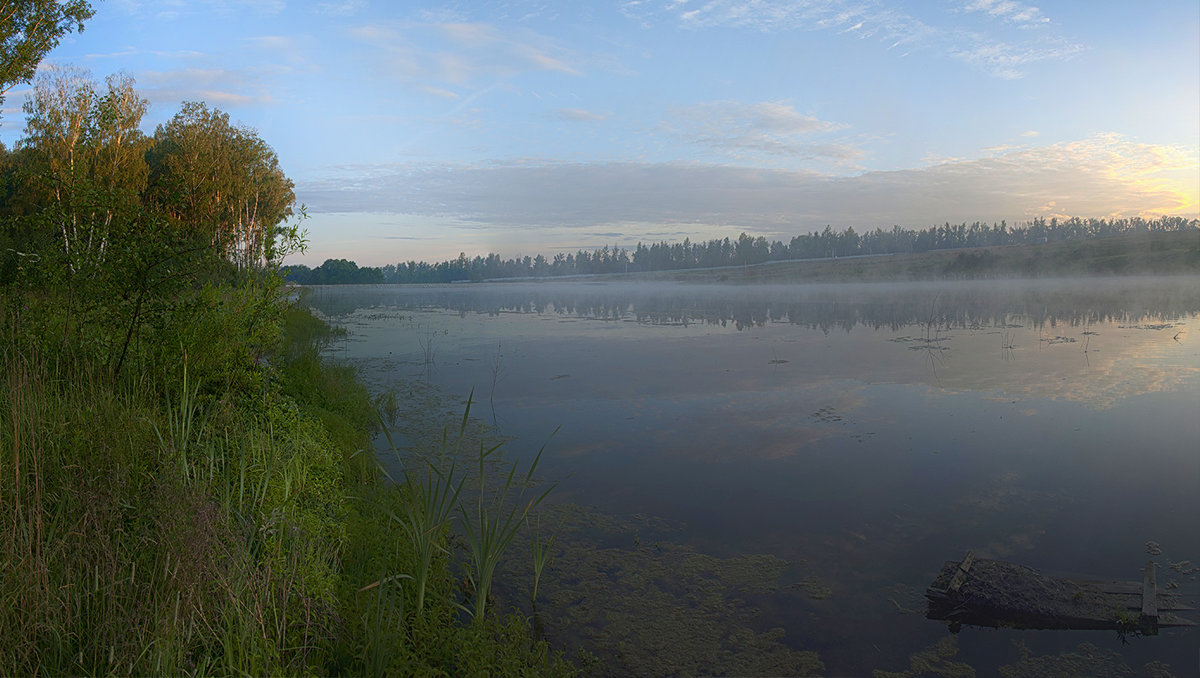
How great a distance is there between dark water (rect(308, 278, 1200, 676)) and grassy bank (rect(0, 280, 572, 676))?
2520mm

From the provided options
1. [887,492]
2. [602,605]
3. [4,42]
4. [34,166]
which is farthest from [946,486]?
[34,166]

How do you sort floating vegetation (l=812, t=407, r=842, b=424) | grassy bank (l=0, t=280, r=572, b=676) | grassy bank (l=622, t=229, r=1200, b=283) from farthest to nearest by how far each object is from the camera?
grassy bank (l=622, t=229, r=1200, b=283), floating vegetation (l=812, t=407, r=842, b=424), grassy bank (l=0, t=280, r=572, b=676)

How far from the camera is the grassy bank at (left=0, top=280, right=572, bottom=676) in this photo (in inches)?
124

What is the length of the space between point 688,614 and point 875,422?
665 centimetres

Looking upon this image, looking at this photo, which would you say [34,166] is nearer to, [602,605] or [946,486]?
[602,605]

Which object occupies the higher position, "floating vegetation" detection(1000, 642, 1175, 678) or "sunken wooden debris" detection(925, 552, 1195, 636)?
"sunken wooden debris" detection(925, 552, 1195, 636)

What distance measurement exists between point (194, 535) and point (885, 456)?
26.6 feet

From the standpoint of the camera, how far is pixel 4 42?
11.3 m

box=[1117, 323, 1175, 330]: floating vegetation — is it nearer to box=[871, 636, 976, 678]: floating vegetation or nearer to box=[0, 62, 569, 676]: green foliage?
box=[871, 636, 976, 678]: floating vegetation

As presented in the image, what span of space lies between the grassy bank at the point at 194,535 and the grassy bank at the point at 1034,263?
74.1 metres

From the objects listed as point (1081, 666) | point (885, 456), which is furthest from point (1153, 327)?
point (1081, 666)

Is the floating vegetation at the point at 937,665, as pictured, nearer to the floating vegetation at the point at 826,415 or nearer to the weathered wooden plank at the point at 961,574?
the weathered wooden plank at the point at 961,574

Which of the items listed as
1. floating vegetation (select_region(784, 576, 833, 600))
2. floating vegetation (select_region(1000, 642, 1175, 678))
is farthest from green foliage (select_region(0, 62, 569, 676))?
floating vegetation (select_region(1000, 642, 1175, 678))

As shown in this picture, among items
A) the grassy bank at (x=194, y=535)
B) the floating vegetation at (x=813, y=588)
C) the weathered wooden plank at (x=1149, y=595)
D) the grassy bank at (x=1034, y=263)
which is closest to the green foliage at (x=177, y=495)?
the grassy bank at (x=194, y=535)
